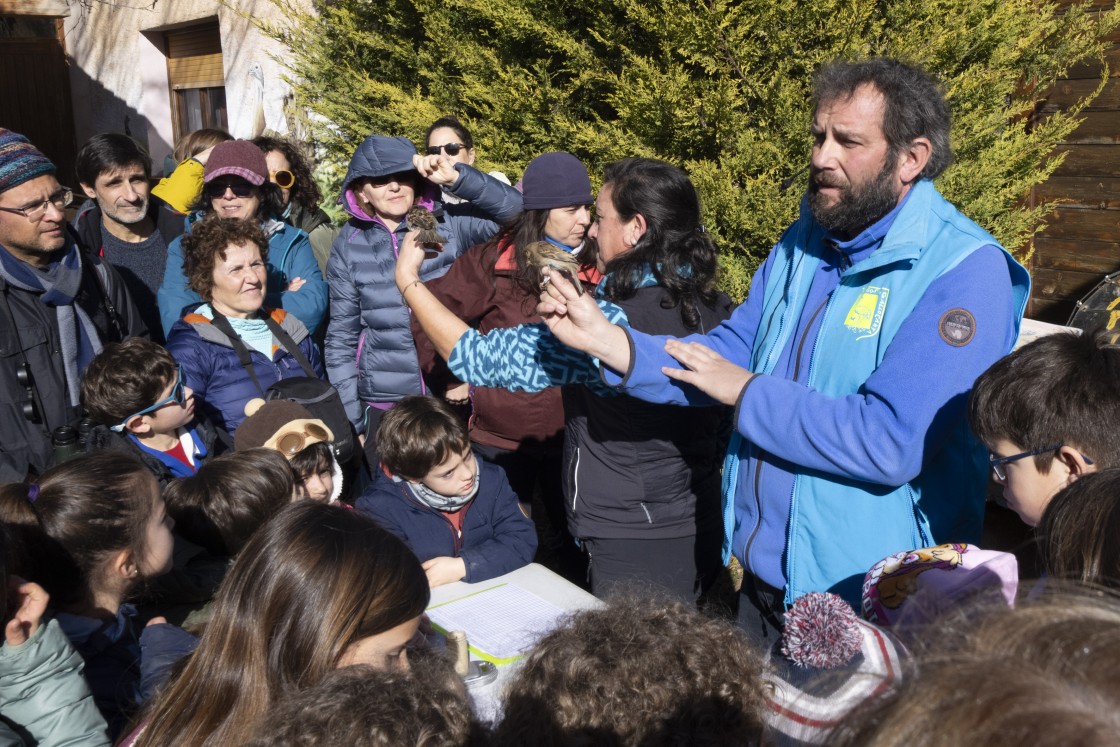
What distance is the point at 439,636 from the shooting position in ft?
6.72

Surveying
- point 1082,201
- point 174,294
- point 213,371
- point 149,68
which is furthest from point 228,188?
point 149,68

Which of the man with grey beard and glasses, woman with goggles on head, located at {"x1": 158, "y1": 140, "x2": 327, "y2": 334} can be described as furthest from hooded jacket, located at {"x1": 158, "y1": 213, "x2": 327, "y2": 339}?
the man with grey beard and glasses

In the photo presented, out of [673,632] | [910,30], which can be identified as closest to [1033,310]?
[910,30]

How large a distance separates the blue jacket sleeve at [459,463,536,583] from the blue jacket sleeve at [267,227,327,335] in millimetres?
1452

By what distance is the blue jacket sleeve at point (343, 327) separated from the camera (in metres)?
3.88

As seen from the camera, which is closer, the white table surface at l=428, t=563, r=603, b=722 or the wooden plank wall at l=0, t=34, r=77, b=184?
the white table surface at l=428, t=563, r=603, b=722

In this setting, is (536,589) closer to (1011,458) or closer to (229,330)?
(1011,458)

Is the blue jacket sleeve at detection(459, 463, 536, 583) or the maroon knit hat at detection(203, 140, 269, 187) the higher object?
the maroon knit hat at detection(203, 140, 269, 187)

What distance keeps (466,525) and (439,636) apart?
28.4 inches

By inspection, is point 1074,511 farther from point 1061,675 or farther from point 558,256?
point 558,256

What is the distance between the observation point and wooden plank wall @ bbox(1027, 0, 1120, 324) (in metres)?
4.92

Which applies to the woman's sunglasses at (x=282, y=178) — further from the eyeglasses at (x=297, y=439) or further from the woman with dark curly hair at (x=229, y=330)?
the eyeglasses at (x=297, y=439)

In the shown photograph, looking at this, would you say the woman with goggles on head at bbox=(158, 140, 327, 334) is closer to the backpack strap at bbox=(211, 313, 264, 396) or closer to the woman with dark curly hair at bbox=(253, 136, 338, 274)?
the woman with dark curly hair at bbox=(253, 136, 338, 274)

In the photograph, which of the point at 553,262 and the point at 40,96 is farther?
the point at 40,96
